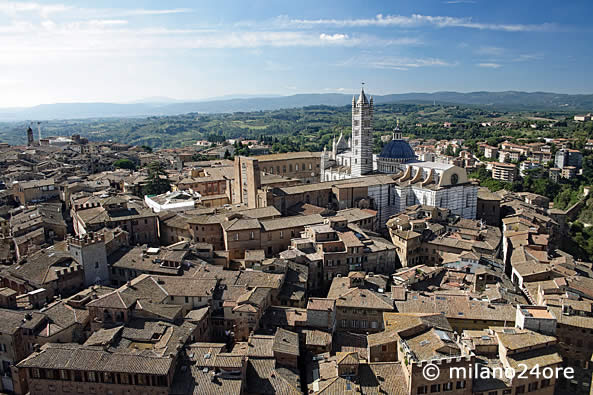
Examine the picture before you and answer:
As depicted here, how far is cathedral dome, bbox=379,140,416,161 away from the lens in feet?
247

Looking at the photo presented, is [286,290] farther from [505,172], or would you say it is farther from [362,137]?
[505,172]

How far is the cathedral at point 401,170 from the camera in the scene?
213 feet

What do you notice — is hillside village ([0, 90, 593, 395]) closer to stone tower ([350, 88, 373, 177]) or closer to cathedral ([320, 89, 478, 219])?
cathedral ([320, 89, 478, 219])

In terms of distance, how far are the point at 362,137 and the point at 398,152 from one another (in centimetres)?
647

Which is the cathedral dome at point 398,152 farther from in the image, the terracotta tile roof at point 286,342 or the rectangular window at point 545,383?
the rectangular window at point 545,383

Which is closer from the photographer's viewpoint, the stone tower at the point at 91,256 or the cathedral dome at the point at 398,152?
the stone tower at the point at 91,256

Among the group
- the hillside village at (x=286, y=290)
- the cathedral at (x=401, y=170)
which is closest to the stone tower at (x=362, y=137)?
the cathedral at (x=401, y=170)

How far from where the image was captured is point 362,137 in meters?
74.9

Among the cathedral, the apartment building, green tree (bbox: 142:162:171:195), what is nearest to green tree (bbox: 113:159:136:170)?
green tree (bbox: 142:162:171:195)

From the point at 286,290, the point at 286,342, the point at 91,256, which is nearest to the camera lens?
the point at 286,342

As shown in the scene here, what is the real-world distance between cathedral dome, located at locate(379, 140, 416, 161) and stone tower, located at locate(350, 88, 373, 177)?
2950 millimetres

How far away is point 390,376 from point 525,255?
2720 cm

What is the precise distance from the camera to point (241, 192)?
64.9 meters

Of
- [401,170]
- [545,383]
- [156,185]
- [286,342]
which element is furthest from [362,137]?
[545,383]
